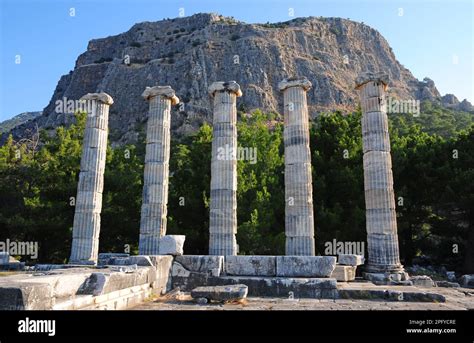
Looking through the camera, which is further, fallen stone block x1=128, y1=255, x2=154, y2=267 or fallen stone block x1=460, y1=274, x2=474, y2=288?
fallen stone block x1=460, y1=274, x2=474, y2=288

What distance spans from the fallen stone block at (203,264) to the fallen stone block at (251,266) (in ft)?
0.78

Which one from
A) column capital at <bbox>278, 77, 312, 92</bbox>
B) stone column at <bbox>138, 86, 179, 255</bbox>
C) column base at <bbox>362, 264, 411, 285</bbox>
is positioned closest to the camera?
column base at <bbox>362, 264, 411, 285</bbox>

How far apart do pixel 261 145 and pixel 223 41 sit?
Result: 248 feet

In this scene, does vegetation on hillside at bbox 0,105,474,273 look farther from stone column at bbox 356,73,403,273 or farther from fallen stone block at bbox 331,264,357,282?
fallen stone block at bbox 331,264,357,282

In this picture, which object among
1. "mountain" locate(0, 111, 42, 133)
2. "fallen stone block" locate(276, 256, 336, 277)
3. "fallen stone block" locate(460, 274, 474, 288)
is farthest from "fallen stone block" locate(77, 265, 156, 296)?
→ "mountain" locate(0, 111, 42, 133)

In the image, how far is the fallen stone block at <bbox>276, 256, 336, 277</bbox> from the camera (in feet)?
31.8

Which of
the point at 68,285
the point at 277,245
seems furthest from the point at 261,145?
the point at 68,285

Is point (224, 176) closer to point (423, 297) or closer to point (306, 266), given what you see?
point (306, 266)

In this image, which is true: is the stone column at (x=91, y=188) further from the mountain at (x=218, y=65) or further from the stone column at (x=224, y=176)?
the mountain at (x=218, y=65)

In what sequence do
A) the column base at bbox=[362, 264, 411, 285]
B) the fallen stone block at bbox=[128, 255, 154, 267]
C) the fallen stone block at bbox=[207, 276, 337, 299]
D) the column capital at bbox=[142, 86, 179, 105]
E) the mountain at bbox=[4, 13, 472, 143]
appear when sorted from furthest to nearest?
the mountain at bbox=[4, 13, 472, 143] → the column capital at bbox=[142, 86, 179, 105] → the column base at bbox=[362, 264, 411, 285] → the fallen stone block at bbox=[207, 276, 337, 299] → the fallen stone block at bbox=[128, 255, 154, 267]

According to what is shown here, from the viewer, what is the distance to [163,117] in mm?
17297

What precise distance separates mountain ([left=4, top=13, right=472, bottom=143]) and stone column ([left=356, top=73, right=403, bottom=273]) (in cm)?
5608

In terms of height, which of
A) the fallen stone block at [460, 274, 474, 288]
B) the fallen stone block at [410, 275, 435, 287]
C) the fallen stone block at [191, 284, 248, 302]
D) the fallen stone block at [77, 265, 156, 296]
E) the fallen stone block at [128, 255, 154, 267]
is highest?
the fallen stone block at [128, 255, 154, 267]

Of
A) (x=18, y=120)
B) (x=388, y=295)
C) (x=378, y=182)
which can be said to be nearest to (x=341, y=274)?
(x=388, y=295)
